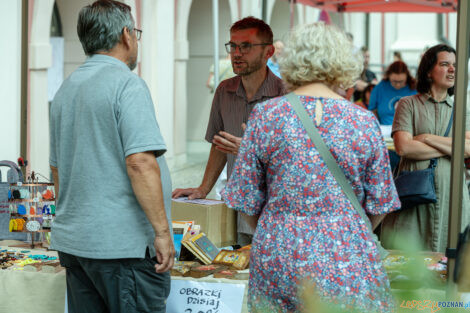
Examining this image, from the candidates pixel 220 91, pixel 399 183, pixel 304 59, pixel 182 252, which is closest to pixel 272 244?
pixel 304 59

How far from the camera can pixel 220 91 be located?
3332 mm

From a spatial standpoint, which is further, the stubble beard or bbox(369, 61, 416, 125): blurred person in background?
bbox(369, 61, 416, 125): blurred person in background

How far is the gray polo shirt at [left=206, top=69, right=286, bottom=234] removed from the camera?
3.18 metres

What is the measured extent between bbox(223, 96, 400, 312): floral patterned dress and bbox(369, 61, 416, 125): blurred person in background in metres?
5.15

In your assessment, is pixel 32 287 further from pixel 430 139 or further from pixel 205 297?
pixel 430 139

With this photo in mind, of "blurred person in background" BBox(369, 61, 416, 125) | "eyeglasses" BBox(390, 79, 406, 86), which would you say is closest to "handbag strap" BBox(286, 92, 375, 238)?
"blurred person in background" BBox(369, 61, 416, 125)

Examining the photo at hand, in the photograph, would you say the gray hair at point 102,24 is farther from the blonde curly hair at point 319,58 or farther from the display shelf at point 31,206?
the display shelf at point 31,206

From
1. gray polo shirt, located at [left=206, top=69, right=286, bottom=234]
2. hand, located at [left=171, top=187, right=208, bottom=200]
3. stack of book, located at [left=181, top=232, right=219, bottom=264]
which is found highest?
gray polo shirt, located at [left=206, top=69, right=286, bottom=234]

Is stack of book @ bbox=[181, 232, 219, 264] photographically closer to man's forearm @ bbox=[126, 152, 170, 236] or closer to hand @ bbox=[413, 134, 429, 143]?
man's forearm @ bbox=[126, 152, 170, 236]

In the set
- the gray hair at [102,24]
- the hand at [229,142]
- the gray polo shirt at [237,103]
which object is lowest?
the hand at [229,142]

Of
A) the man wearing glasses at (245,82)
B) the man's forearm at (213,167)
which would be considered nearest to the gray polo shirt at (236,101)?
the man wearing glasses at (245,82)

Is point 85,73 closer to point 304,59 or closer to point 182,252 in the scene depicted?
point 304,59

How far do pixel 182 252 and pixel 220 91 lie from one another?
0.80 meters

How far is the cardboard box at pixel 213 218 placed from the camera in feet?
10.6
